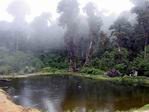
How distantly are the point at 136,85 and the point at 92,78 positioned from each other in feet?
27.1

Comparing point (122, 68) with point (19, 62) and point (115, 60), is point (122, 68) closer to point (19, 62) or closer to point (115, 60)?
point (115, 60)

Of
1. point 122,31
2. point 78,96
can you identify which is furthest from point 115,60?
point 78,96

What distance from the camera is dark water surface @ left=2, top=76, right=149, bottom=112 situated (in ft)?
79.8

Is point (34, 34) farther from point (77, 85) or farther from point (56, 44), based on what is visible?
point (77, 85)

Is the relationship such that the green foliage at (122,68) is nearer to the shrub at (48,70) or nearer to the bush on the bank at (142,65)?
the bush on the bank at (142,65)

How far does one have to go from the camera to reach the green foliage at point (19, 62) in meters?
48.8

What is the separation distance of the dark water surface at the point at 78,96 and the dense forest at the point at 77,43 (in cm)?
928

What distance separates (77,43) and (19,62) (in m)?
10.8

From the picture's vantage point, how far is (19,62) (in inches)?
1994

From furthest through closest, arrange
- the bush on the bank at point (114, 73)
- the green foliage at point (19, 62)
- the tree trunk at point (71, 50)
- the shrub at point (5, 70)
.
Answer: the tree trunk at point (71, 50) → the green foliage at point (19, 62) → the shrub at point (5, 70) → the bush on the bank at point (114, 73)

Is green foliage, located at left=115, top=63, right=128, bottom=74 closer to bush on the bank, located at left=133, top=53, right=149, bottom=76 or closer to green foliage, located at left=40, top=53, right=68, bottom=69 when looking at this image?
bush on the bank, located at left=133, top=53, right=149, bottom=76

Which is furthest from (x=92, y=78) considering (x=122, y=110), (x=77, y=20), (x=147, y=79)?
(x=122, y=110)

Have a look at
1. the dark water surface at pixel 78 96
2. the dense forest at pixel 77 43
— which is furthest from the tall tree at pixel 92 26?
the dark water surface at pixel 78 96

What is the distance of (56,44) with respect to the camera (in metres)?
59.5
